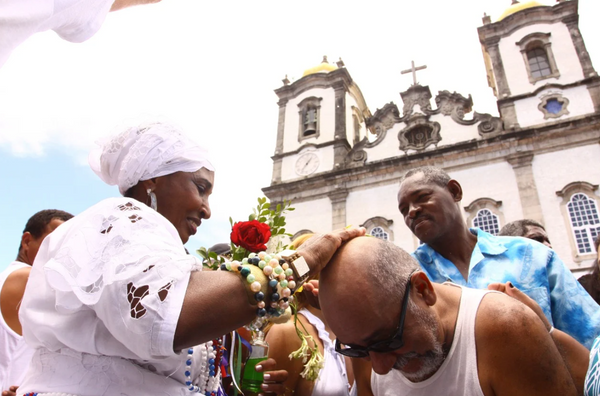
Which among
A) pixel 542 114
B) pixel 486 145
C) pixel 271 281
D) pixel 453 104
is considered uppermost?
pixel 453 104

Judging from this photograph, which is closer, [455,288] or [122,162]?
[122,162]

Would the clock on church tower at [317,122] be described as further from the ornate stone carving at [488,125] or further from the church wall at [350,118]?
the ornate stone carving at [488,125]

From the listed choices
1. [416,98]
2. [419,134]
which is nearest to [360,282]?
[419,134]

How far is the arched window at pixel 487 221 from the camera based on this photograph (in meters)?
16.3

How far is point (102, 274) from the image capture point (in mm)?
1393

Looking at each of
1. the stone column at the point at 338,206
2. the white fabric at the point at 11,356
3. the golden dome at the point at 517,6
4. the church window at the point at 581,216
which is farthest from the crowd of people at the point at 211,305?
the golden dome at the point at 517,6

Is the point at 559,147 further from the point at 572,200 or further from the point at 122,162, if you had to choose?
the point at 122,162

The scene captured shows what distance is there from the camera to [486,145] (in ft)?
58.1

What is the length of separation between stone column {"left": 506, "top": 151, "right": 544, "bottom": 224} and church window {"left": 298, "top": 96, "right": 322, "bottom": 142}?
10.2 meters

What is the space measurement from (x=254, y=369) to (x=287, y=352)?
46cm

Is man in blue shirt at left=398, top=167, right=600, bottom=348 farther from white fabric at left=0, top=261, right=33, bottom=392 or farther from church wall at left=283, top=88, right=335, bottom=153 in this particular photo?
church wall at left=283, top=88, right=335, bottom=153

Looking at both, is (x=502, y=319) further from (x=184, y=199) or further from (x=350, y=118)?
(x=350, y=118)

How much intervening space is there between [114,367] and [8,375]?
2390 millimetres

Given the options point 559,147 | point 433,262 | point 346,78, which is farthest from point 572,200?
point 433,262
